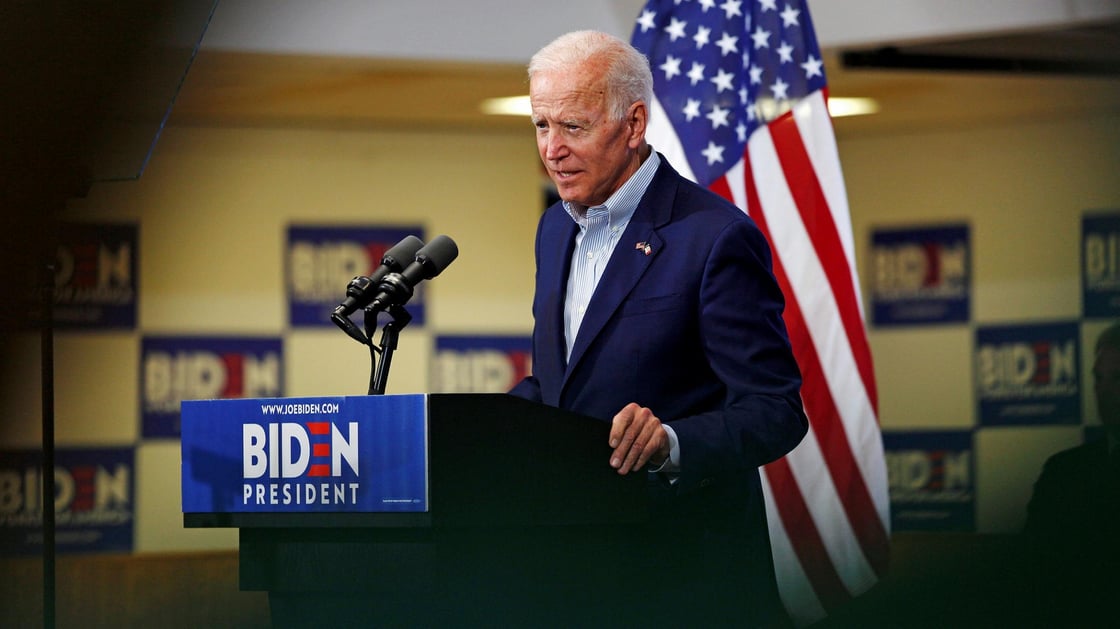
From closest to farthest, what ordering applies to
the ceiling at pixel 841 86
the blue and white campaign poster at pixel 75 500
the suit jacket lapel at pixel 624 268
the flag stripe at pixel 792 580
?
the suit jacket lapel at pixel 624 268
the flag stripe at pixel 792 580
the ceiling at pixel 841 86
the blue and white campaign poster at pixel 75 500

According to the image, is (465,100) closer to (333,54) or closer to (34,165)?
(333,54)

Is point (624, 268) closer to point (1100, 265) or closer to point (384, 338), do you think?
point (384, 338)

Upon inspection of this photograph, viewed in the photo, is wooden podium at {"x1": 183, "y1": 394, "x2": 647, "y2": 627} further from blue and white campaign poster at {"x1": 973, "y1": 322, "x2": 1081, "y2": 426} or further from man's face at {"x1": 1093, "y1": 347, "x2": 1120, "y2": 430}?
blue and white campaign poster at {"x1": 973, "y1": 322, "x2": 1081, "y2": 426}

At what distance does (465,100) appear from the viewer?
5.28 m

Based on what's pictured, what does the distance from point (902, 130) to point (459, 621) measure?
16.9 ft

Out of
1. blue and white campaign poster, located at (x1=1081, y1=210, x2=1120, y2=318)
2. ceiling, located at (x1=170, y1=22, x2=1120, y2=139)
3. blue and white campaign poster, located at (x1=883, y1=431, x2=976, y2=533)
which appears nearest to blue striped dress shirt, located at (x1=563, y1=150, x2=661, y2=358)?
ceiling, located at (x1=170, y1=22, x2=1120, y2=139)

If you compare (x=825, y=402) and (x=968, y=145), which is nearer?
(x=825, y=402)

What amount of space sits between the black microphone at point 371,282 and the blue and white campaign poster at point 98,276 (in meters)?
4.21

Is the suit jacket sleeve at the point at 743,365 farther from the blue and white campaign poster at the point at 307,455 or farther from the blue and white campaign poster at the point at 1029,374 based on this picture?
the blue and white campaign poster at the point at 1029,374

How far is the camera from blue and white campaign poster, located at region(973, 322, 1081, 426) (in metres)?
5.78

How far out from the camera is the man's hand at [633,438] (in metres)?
1.46

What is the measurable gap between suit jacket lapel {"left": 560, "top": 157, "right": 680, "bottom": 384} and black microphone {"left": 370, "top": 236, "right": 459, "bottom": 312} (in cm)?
22

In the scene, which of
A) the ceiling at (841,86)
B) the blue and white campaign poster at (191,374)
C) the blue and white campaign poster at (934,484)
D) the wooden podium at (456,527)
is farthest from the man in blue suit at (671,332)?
the blue and white campaign poster at (934,484)

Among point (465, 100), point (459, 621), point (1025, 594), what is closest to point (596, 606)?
point (459, 621)
